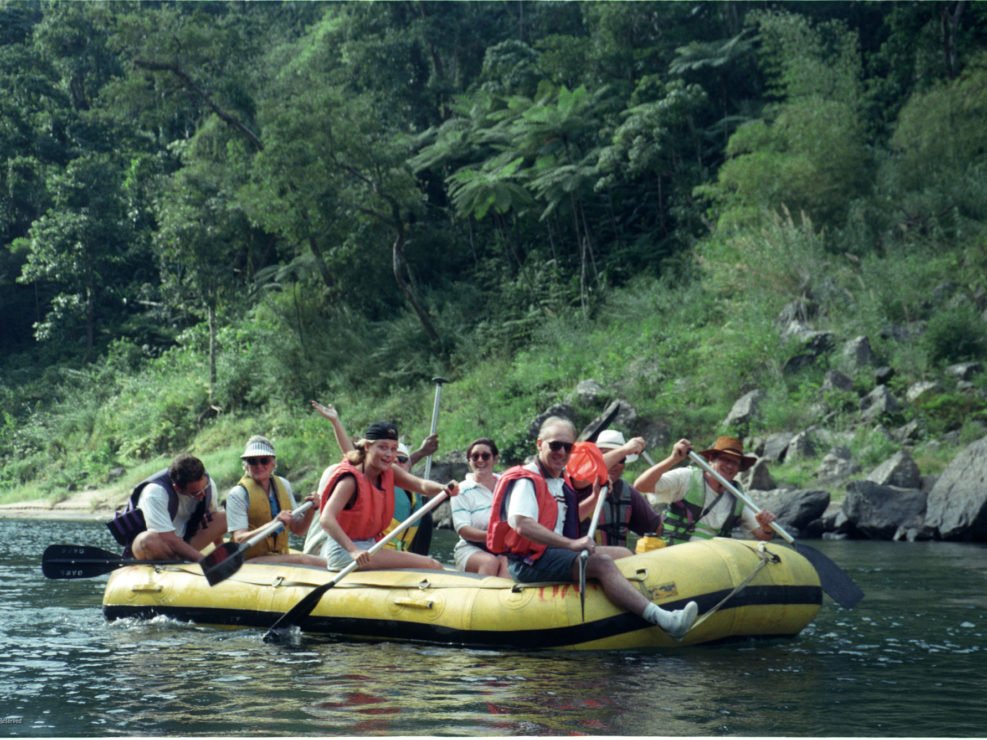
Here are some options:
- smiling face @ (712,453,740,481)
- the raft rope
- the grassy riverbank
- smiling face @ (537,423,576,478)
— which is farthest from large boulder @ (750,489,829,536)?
smiling face @ (537,423,576,478)

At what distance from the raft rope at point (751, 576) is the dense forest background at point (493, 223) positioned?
10.3 meters

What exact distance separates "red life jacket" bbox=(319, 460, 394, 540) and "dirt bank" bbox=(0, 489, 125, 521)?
51.1 ft

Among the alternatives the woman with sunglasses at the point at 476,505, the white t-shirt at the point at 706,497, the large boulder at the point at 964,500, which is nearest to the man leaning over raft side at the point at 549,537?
the woman with sunglasses at the point at 476,505

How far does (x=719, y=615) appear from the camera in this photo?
23.8 ft

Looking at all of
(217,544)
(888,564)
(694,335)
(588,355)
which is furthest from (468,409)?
(217,544)

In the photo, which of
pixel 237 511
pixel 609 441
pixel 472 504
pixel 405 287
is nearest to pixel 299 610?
pixel 237 511

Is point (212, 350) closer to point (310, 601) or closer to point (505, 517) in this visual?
point (310, 601)

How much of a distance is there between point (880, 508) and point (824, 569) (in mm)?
7168

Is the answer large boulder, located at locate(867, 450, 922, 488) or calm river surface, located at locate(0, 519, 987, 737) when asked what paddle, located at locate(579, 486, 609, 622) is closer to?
calm river surface, located at locate(0, 519, 987, 737)

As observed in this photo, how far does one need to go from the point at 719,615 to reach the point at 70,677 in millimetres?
3570

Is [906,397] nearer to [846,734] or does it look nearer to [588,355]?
[588,355]

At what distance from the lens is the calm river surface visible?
547cm

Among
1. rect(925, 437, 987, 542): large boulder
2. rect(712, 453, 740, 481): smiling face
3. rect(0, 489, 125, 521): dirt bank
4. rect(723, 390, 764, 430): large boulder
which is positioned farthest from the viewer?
rect(0, 489, 125, 521): dirt bank

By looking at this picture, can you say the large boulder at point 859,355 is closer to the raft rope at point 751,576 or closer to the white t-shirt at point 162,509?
the raft rope at point 751,576
